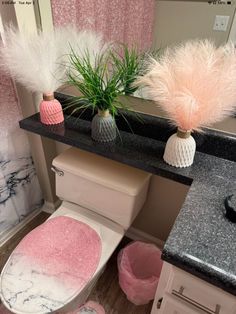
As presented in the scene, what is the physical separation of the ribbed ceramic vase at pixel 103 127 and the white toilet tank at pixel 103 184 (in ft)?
Result: 0.53

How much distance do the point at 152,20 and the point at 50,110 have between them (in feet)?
1.76

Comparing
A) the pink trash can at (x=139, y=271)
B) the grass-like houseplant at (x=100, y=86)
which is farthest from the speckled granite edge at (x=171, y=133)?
the pink trash can at (x=139, y=271)

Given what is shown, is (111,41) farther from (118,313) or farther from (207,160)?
(118,313)

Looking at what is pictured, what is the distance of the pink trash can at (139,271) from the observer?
1125 mm

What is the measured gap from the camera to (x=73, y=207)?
3.95ft


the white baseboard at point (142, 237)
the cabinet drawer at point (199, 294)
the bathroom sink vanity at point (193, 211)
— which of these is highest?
the bathroom sink vanity at point (193, 211)

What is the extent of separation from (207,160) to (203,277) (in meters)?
0.46

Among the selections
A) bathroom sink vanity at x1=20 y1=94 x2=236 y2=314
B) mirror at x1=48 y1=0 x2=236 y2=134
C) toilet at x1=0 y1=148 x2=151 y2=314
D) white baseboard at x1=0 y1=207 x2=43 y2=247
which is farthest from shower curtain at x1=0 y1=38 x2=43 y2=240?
mirror at x1=48 y1=0 x2=236 y2=134

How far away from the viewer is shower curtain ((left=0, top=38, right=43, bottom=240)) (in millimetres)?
1100

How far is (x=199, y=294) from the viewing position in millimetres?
611

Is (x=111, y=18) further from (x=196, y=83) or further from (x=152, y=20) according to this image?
(x=196, y=83)

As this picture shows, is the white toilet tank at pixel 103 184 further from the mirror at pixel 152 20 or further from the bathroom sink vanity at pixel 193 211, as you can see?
the mirror at pixel 152 20

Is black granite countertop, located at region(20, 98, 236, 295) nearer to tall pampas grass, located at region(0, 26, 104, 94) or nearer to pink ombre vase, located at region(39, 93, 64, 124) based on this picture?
pink ombre vase, located at region(39, 93, 64, 124)

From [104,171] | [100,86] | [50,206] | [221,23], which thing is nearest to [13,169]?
[50,206]
